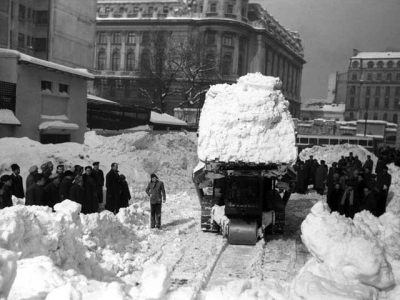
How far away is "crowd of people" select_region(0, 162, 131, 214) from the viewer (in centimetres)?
993

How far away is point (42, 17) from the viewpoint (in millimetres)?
39531

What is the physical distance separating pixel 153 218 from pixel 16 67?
9160 millimetres

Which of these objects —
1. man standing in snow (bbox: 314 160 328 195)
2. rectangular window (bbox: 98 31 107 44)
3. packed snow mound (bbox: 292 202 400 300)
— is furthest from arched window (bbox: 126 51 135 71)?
packed snow mound (bbox: 292 202 400 300)

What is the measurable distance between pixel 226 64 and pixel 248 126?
63.1m

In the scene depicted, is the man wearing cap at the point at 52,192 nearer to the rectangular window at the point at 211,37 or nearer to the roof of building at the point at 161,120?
the roof of building at the point at 161,120

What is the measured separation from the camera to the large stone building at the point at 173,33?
234 ft

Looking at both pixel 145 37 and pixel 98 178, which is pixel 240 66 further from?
pixel 98 178

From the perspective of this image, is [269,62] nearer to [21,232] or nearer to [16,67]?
[16,67]

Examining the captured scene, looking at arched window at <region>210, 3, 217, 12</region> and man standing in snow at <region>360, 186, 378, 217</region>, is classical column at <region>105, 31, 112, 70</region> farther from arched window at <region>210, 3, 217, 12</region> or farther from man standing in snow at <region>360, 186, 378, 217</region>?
man standing in snow at <region>360, 186, 378, 217</region>

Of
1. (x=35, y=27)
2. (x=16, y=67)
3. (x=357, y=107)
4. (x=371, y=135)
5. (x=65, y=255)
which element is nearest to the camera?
(x=65, y=255)

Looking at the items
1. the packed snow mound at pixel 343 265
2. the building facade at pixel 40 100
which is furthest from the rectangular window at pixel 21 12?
the packed snow mound at pixel 343 265

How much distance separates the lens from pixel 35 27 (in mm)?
39531

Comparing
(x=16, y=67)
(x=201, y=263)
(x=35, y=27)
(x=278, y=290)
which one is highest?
(x=35, y=27)

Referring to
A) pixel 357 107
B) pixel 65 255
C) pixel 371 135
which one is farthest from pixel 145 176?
pixel 357 107
